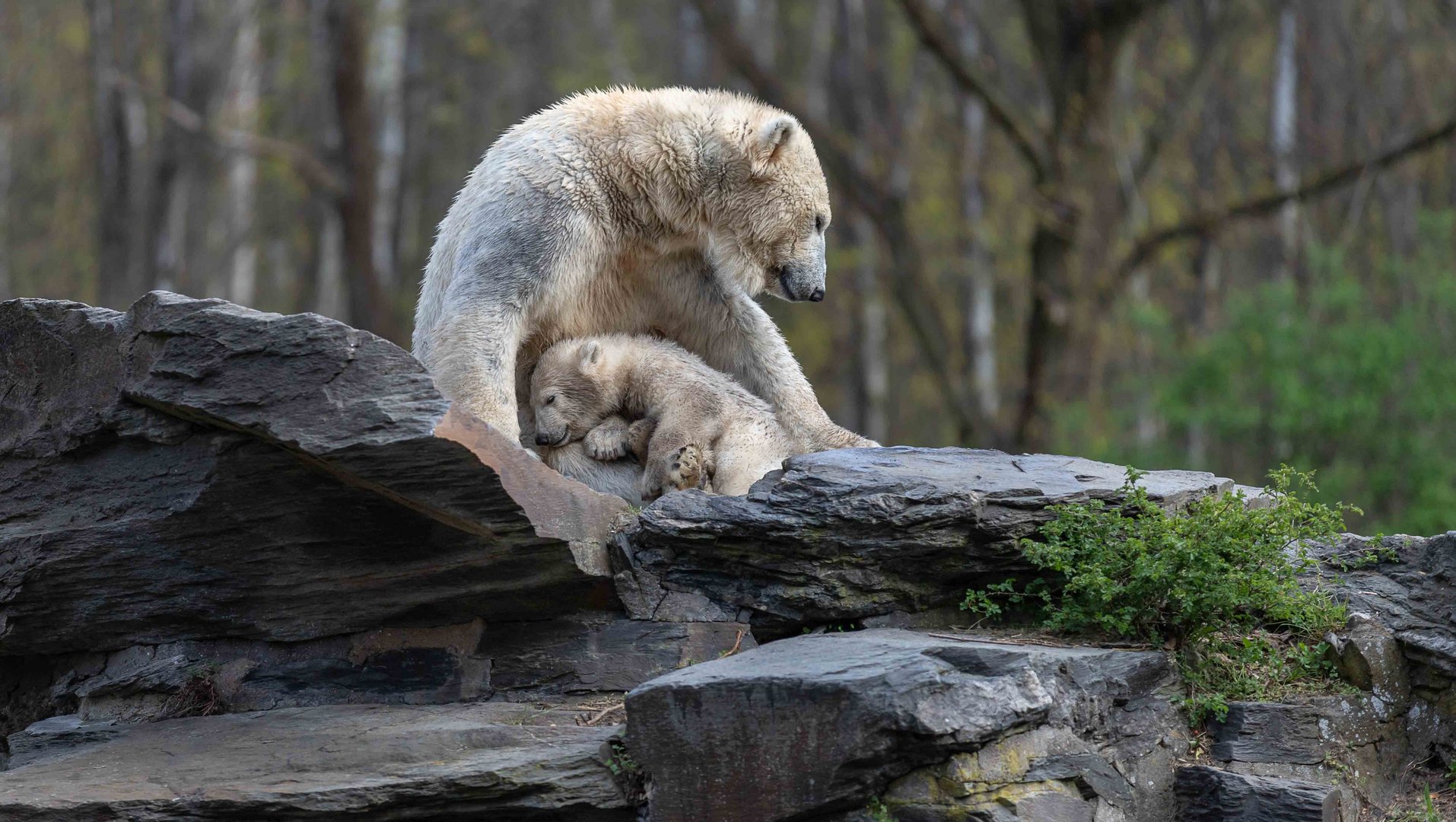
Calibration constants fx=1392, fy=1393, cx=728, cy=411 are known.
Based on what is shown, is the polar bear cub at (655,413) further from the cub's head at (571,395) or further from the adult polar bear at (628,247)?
the adult polar bear at (628,247)

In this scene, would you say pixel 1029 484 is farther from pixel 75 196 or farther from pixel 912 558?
pixel 75 196

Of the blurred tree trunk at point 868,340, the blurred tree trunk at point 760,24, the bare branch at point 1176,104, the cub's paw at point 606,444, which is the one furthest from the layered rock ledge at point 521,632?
the blurred tree trunk at point 868,340

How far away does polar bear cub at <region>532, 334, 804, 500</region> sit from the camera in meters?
6.32

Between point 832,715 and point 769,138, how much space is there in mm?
3244

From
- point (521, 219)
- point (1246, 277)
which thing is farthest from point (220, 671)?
point (1246, 277)

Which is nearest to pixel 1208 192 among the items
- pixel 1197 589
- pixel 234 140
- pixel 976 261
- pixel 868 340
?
pixel 976 261

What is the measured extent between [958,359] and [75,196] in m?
20.7

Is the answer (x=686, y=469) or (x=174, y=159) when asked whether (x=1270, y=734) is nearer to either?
(x=686, y=469)

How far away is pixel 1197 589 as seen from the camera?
5160mm

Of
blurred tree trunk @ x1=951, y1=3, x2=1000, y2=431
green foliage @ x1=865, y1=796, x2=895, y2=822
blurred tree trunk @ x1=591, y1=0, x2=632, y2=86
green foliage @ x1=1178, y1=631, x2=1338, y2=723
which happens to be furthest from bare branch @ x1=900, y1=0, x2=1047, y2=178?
blurred tree trunk @ x1=591, y1=0, x2=632, y2=86

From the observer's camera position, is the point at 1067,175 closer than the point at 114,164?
Yes

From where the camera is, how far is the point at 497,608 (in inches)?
227

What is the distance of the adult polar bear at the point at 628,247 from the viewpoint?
634cm

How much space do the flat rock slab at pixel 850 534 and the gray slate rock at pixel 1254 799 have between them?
101 centimetres
